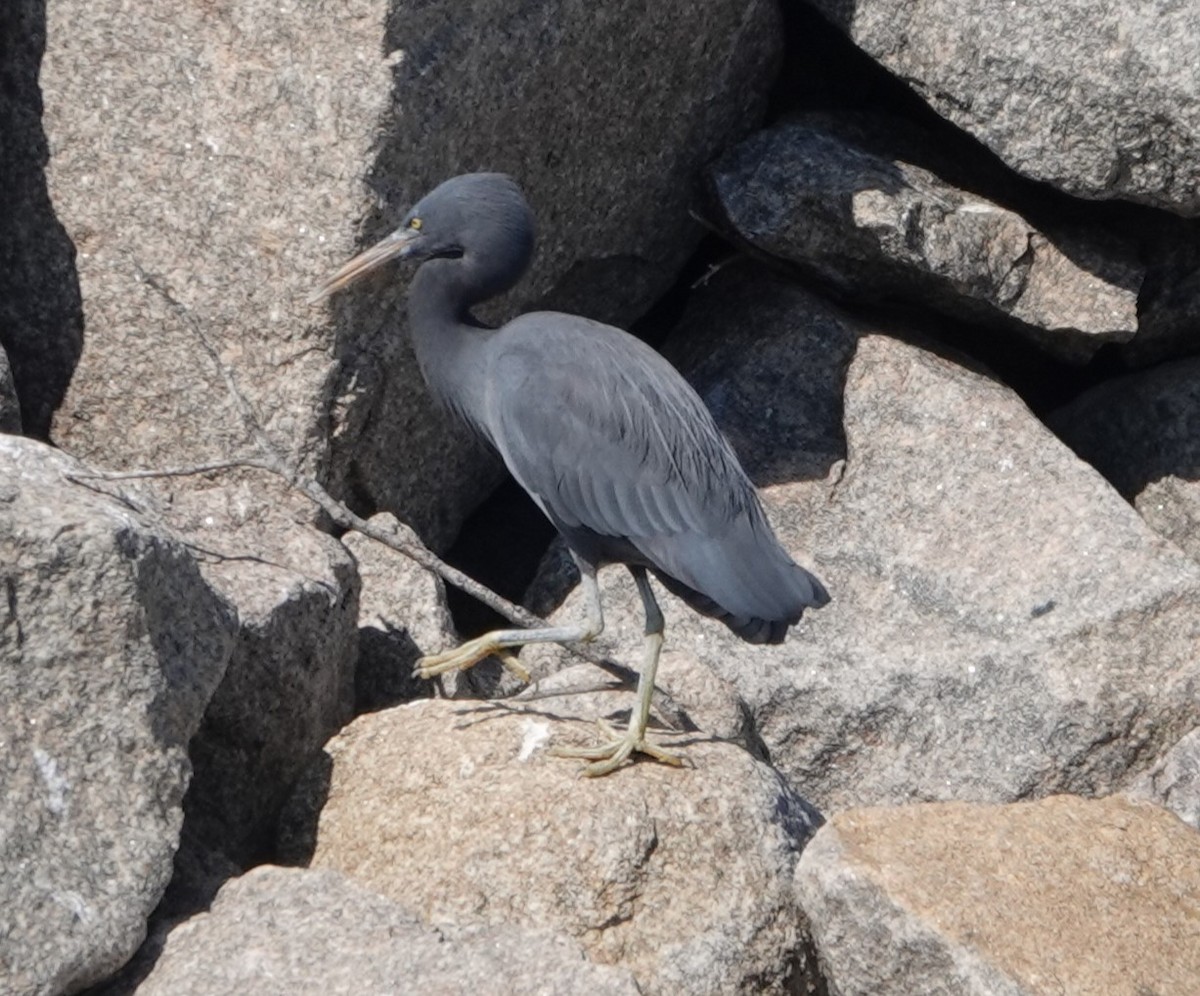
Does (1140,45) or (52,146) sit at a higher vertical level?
(1140,45)

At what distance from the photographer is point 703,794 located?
461 cm

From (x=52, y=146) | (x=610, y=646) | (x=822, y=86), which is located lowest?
(x=610, y=646)

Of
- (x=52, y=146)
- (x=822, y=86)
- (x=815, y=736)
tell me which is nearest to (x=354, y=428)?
(x=52, y=146)

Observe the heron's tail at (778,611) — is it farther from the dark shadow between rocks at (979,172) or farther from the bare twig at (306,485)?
the dark shadow between rocks at (979,172)

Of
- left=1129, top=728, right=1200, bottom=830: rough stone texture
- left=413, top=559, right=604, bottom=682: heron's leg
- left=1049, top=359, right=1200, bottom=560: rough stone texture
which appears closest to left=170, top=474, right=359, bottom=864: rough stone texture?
left=413, top=559, right=604, bottom=682: heron's leg

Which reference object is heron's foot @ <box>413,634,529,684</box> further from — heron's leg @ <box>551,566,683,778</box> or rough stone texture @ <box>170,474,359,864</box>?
heron's leg @ <box>551,566,683,778</box>

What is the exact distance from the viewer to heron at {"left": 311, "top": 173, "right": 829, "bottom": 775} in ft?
16.7

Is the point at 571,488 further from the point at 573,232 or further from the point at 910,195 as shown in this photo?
the point at 910,195

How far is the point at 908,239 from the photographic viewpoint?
5945 millimetres

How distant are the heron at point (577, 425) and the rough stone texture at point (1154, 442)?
175 centimetres

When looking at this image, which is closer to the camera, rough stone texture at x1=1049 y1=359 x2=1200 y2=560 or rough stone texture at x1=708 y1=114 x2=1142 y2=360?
rough stone texture at x1=708 y1=114 x2=1142 y2=360

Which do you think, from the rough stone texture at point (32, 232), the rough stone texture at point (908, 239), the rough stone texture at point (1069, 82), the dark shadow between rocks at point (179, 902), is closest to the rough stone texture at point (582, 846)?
the dark shadow between rocks at point (179, 902)

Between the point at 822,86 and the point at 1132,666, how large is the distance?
6.86 feet

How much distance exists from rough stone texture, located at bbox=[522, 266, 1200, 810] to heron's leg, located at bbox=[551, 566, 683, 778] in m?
0.64
